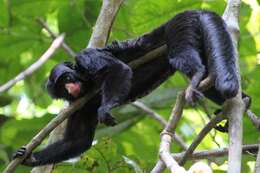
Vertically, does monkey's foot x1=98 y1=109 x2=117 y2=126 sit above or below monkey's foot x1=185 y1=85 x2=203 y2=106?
below

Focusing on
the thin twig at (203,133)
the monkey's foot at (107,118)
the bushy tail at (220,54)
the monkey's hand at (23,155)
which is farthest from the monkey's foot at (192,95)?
the monkey's hand at (23,155)

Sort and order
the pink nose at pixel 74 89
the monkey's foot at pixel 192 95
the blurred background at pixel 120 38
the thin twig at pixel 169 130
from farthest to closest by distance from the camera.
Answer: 1. the blurred background at pixel 120 38
2. the pink nose at pixel 74 89
3. the monkey's foot at pixel 192 95
4. the thin twig at pixel 169 130

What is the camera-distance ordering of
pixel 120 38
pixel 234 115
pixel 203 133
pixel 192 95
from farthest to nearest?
pixel 120 38 < pixel 192 95 < pixel 203 133 < pixel 234 115

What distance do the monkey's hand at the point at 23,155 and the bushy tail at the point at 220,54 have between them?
1.36 metres

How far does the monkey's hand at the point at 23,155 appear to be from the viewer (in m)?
4.43

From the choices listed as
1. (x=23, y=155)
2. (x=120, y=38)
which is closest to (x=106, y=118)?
(x=23, y=155)

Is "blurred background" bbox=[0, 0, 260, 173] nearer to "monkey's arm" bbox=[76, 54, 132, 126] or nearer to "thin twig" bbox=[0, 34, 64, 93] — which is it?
"thin twig" bbox=[0, 34, 64, 93]

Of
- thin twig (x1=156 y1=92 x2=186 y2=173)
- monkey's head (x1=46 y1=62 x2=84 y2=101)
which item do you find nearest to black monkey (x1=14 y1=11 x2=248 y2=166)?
monkey's head (x1=46 y1=62 x2=84 y2=101)

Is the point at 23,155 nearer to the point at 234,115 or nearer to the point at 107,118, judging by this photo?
the point at 107,118

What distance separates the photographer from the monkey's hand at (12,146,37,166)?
4.43 meters

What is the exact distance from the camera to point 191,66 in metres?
4.29

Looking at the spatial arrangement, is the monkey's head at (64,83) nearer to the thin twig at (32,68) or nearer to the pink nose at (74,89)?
the pink nose at (74,89)

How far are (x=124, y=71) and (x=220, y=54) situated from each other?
89 cm

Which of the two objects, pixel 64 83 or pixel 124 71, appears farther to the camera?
pixel 64 83
